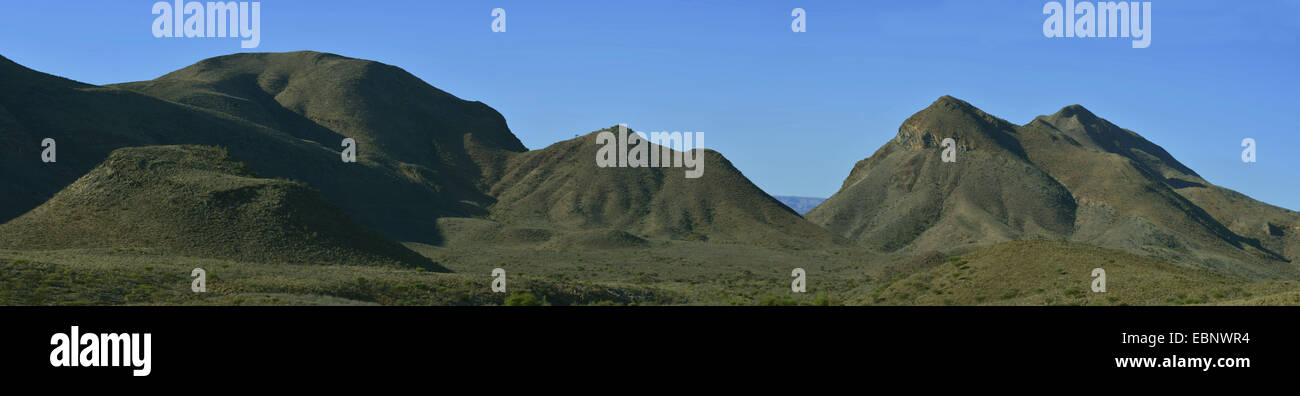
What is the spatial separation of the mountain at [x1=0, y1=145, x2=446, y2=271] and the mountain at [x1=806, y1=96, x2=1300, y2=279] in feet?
272

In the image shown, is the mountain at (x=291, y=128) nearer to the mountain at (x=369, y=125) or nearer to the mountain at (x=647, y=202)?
the mountain at (x=369, y=125)

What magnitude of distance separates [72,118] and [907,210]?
112 meters

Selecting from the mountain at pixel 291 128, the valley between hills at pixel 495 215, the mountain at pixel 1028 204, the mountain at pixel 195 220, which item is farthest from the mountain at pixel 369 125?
the mountain at pixel 1028 204

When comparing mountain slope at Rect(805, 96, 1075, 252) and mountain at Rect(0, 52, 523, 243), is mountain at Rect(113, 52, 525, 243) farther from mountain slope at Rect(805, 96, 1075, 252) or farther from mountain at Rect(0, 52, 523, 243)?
mountain slope at Rect(805, 96, 1075, 252)

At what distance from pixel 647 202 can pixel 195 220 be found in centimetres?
7732

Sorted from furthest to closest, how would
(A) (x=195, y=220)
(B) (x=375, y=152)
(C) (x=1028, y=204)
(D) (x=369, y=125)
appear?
(D) (x=369, y=125), (C) (x=1028, y=204), (B) (x=375, y=152), (A) (x=195, y=220)

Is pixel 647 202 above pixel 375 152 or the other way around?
the other way around

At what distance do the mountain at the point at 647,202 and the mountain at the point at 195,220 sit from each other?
56573 mm

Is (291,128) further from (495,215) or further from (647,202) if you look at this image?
(647,202)

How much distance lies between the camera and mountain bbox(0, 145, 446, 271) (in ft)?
187

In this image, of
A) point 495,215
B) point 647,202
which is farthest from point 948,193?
point 495,215

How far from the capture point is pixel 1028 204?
141m
